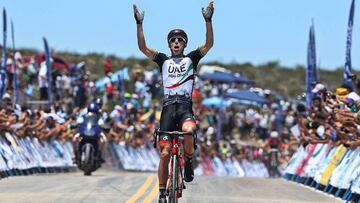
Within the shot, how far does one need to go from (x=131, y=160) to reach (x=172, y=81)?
23.0m

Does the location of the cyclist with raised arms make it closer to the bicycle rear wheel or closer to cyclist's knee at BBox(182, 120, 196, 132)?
cyclist's knee at BBox(182, 120, 196, 132)

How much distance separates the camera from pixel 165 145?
13.1 meters

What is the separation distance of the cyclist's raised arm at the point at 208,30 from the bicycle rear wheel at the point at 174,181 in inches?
66.4

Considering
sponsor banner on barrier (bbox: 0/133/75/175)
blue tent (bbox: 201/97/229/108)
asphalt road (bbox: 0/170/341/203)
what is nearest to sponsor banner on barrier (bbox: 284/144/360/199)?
asphalt road (bbox: 0/170/341/203)

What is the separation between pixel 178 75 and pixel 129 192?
14.8 feet

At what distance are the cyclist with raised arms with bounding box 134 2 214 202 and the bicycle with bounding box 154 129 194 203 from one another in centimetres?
8

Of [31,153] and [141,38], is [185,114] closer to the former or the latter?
[141,38]

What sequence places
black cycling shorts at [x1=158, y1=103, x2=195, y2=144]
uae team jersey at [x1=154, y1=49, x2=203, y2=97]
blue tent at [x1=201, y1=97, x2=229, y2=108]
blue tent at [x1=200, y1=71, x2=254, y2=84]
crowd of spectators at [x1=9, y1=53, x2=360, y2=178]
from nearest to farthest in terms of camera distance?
black cycling shorts at [x1=158, y1=103, x2=195, y2=144], uae team jersey at [x1=154, y1=49, x2=203, y2=97], crowd of spectators at [x1=9, y1=53, x2=360, y2=178], blue tent at [x1=201, y1=97, x2=229, y2=108], blue tent at [x1=200, y1=71, x2=254, y2=84]

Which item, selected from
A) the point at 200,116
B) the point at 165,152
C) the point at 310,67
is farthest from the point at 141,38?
the point at 200,116

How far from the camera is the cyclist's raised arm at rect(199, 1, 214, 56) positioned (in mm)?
13633

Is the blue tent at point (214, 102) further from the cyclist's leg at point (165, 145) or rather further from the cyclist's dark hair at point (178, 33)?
the cyclist's leg at point (165, 145)

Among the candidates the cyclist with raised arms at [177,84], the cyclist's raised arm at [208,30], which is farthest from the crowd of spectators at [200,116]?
the cyclist with raised arms at [177,84]

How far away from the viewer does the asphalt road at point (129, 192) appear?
15969mm

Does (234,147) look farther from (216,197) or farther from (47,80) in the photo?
(216,197)
